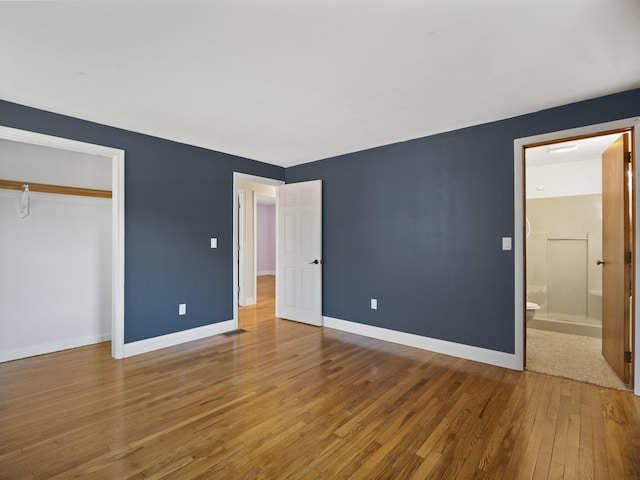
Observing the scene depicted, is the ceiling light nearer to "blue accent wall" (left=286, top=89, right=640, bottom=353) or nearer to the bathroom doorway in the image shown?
the bathroom doorway

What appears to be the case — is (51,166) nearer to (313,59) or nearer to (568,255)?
(313,59)

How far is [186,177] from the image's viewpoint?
3951mm

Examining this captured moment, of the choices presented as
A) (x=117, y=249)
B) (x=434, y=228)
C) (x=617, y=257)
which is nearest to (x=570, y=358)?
(x=617, y=257)

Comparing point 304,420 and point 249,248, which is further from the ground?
point 249,248

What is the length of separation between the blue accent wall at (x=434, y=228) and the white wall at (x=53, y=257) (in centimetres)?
297

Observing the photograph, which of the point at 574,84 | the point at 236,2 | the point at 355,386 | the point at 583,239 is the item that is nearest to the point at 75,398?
the point at 355,386

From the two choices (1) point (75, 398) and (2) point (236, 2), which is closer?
(2) point (236, 2)

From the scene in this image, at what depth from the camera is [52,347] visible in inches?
139

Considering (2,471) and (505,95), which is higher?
(505,95)

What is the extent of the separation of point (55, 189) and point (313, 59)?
3374 millimetres

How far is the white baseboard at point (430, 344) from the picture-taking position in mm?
3121

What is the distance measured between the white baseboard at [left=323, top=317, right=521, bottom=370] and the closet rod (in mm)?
3411

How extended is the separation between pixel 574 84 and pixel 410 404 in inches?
110

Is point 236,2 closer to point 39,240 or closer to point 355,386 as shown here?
point 355,386
